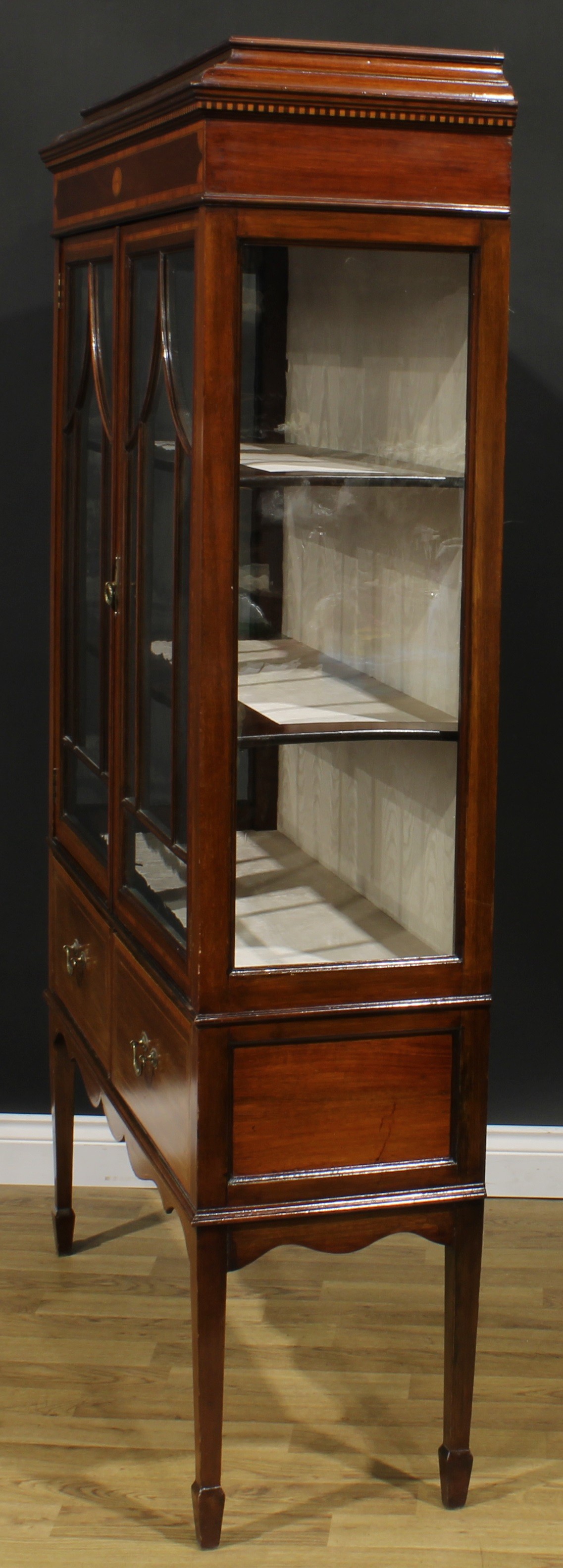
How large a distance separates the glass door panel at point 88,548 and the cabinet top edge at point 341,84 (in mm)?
469

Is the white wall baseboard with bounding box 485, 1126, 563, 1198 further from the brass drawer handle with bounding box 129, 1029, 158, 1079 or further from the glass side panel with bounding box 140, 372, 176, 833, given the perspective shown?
the glass side panel with bounding box 140, 372, 176, 833

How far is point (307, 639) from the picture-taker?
6.39 feet

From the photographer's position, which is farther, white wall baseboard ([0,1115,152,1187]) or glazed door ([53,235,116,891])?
white wall baseboard ([0,1115,152,1187])

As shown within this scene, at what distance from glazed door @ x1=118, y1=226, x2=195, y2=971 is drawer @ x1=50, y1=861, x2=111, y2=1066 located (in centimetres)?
18

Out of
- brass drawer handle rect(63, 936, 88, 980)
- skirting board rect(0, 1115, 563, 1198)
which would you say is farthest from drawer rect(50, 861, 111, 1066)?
skirting board rect(0, 1115, 563, 1198)

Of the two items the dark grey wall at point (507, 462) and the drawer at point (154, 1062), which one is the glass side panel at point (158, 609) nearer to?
the drawer at point (154, 1062)

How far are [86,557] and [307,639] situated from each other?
0.57 metres

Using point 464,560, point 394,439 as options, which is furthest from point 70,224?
point 464,560

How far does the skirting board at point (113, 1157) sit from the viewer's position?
3035 millimetres

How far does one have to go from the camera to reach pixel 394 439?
194 cm

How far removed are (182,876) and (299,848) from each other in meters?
0.23

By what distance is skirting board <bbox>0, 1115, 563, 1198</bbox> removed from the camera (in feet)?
9.96

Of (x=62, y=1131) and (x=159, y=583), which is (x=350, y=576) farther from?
(x=62, y=1131)

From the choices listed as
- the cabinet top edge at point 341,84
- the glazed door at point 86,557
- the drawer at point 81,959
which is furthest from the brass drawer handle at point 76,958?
the cabinet top edge at point 341,84
